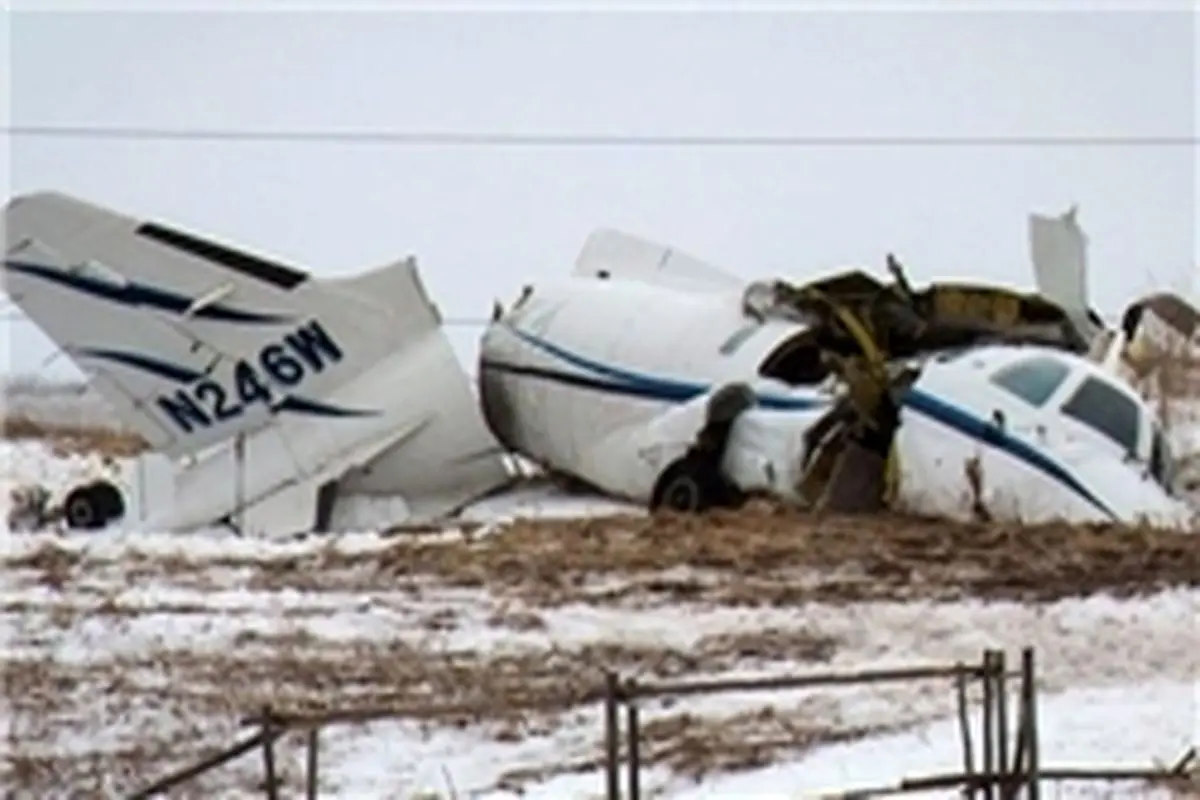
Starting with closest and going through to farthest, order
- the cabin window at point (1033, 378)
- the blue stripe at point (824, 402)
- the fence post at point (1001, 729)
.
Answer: the fence post at point (1001, 729) < the blue stripe at point (824, 402) < the cabin window at point (1033, 378)

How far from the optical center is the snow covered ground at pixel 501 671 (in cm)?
850

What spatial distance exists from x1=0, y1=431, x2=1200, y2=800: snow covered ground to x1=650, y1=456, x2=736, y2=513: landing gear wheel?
2.59 metres

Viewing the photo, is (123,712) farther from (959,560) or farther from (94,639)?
(959,560)

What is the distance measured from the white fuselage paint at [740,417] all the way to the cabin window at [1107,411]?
55mm

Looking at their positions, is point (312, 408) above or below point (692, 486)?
above

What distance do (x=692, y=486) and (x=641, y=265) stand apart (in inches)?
195

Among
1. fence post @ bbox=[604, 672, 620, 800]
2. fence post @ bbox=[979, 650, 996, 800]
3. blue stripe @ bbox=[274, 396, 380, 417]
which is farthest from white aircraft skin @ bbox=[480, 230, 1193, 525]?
fence post @ bbox=[604, 672, 620, 800]

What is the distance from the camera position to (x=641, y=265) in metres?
20.8

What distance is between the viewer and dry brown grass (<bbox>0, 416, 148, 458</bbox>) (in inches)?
917

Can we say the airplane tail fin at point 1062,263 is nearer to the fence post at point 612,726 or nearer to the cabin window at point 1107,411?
the cabin window at point 1107,411

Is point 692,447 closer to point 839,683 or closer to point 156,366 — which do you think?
point 156,366

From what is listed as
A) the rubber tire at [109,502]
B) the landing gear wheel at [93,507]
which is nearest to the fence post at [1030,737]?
the landing gear wheel at [93,507]

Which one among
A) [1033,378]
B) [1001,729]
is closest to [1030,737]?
[1001,729]

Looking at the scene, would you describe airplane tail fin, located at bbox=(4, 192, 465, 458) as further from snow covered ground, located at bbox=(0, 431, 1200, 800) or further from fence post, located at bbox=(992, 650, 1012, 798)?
fence post, located at bbox=(992, 650, 1012, 798)
